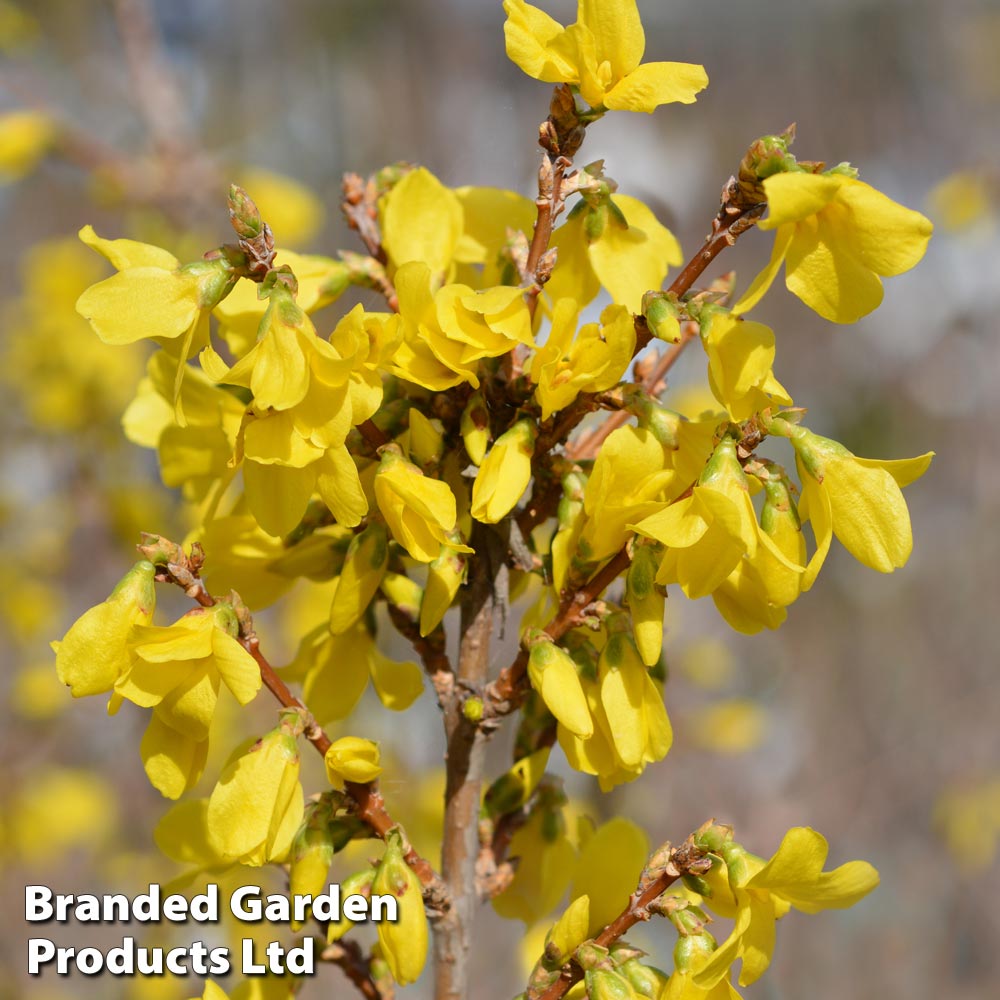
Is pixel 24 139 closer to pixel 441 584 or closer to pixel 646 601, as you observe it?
pixel 441 584

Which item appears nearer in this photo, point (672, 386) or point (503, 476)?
point (503, 476)

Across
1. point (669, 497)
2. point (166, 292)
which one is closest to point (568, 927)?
point (669, 497)

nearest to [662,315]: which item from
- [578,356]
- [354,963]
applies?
[578,356]

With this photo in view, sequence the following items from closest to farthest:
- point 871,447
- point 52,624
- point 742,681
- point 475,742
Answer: point 475,742, point 52,624, point 742,681, point 871,447

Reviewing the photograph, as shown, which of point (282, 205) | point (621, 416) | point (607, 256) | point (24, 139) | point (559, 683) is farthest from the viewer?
point (282, 205)

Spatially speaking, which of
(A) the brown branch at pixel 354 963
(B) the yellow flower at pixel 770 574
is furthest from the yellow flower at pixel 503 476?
(A) the brown branch at pixel 354 963

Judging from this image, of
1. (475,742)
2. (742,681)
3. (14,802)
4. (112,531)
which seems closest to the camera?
(475,742)

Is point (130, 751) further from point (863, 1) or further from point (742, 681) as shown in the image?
point (863, 1)
